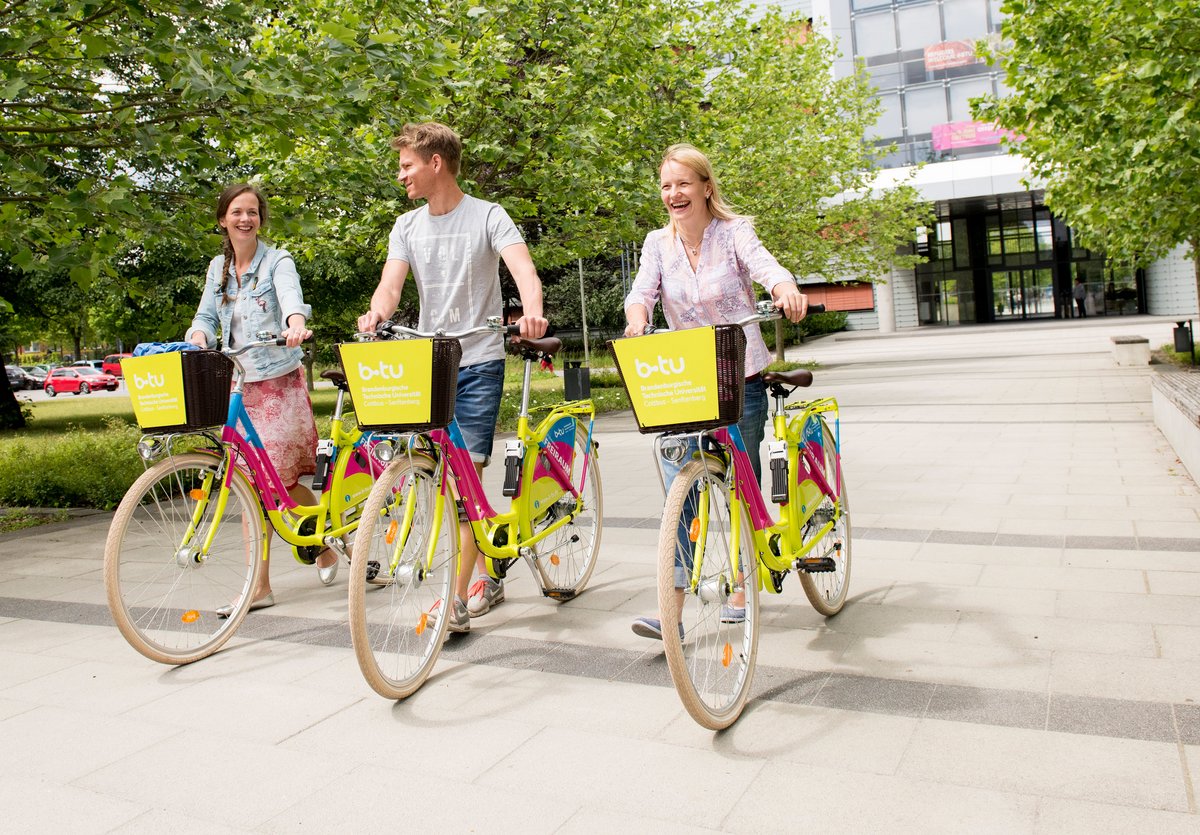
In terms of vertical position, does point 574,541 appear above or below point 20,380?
below

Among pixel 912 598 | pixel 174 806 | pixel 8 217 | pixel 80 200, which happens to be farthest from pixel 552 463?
pixel 8 217

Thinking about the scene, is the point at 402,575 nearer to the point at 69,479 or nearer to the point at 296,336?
the point at 296,336

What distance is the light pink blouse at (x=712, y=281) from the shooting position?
416cm

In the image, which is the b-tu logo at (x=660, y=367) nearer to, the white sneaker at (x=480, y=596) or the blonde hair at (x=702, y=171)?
the blonde hair at (x=702, y=171)

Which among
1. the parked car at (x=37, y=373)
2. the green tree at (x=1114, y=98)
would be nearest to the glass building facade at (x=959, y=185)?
the green tree at (x=1114, y=98)

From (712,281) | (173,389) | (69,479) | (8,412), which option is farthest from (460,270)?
(8,412)

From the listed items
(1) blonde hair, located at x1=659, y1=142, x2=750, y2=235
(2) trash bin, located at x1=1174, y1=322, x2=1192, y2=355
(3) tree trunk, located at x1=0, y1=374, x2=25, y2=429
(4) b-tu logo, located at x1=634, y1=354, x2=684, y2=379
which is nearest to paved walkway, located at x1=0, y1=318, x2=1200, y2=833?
(4) b-tu logo, located at x1=634, y1=354, x2=684, y2=379

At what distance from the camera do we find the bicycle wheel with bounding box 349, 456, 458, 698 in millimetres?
3725

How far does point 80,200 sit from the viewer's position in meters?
7.04

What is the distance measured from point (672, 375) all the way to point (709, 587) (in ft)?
2.31

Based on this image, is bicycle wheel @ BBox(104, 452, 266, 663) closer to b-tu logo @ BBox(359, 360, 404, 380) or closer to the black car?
b-tu logo @ BBox(359, 360, 404, 380)

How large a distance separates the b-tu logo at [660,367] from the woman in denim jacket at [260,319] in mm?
2284

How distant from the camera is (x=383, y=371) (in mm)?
3883

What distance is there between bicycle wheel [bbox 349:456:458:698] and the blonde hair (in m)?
1.44
